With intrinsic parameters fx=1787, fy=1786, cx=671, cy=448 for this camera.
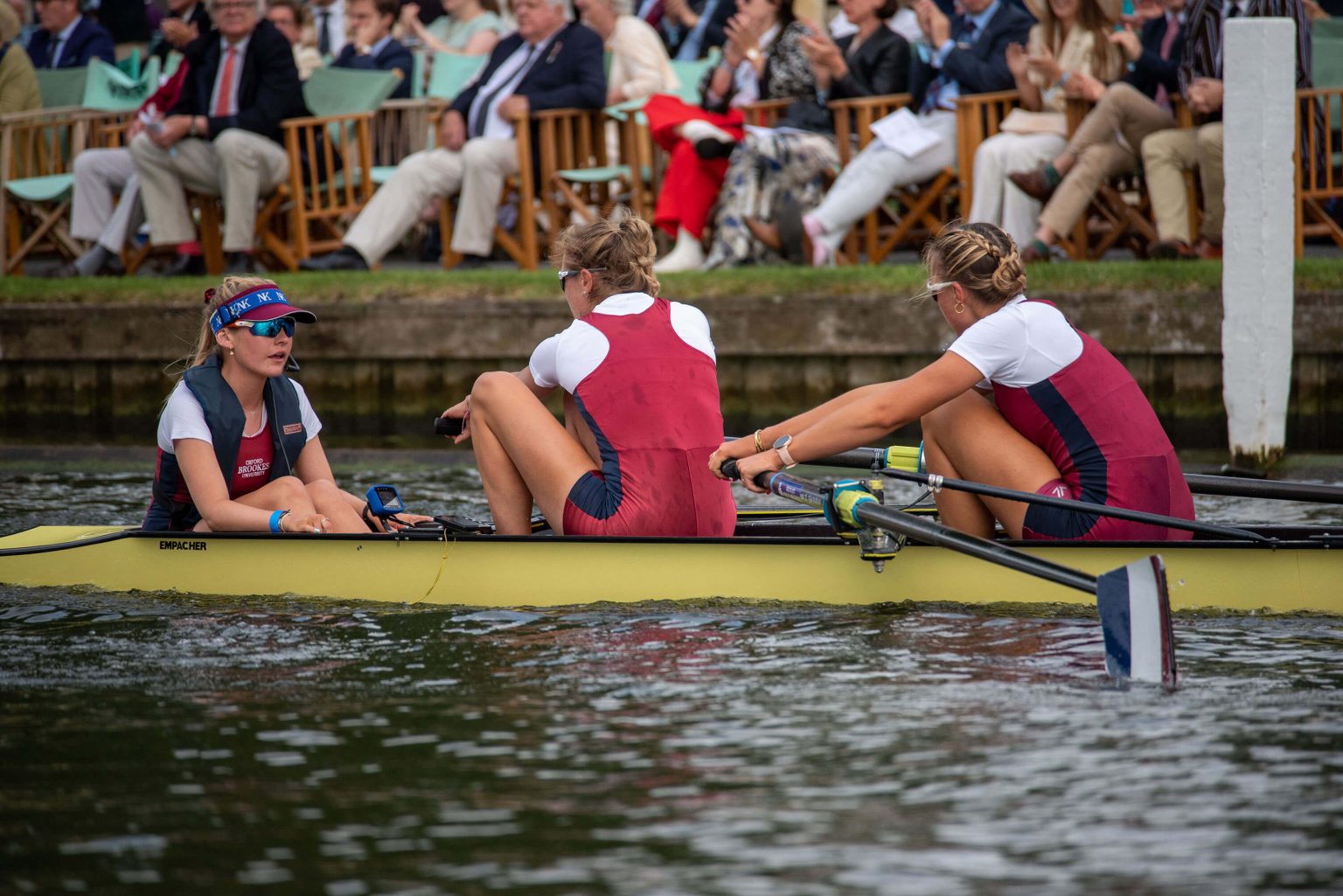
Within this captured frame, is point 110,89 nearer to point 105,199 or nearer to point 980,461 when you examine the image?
point 105,199

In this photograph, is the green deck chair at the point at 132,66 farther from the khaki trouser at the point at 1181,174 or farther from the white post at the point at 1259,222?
the white post at the point at 1259,222

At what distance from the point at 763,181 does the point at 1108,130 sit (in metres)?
2.04

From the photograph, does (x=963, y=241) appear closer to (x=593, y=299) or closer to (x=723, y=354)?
(x=593, y=299)

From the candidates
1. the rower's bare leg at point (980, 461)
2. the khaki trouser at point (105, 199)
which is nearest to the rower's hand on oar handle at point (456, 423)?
the rower's bare leg at point (980, 461)

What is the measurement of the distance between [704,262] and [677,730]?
6.98 meters

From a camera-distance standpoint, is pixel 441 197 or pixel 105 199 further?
pixel 105 199

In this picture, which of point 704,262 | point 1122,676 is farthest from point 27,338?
point 1122,676

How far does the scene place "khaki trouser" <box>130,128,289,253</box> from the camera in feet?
38.2

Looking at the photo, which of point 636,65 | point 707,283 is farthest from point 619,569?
point 636,65

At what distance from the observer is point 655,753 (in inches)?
164

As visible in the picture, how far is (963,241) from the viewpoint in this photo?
17.3 ft

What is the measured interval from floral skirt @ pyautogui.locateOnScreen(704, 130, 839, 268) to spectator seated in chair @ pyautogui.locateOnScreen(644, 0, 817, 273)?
0.44ft

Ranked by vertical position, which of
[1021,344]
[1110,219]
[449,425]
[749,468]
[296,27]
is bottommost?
[749,468]

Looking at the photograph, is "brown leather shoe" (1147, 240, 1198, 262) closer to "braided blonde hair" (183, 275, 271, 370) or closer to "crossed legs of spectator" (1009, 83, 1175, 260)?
"crossed legs of spectator" (1009, 83, 1175, 260)
